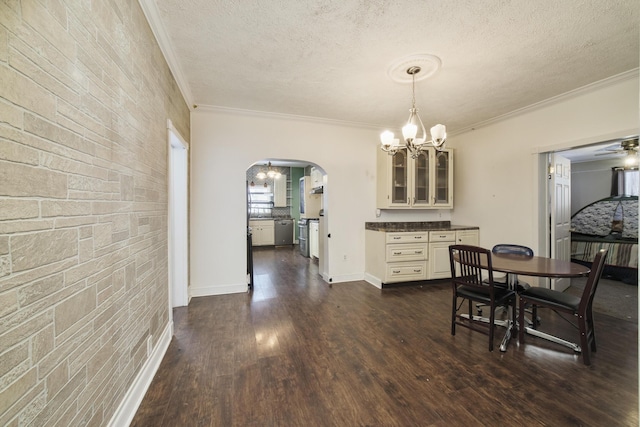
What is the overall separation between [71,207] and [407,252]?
380 cm

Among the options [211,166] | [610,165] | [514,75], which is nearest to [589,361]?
[514,75]

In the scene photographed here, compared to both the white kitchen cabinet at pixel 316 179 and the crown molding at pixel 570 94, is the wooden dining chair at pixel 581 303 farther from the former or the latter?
the white kitchen cabinet at pixel 316 179

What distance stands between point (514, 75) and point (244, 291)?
424 cm

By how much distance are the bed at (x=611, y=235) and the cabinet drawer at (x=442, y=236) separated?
286cm

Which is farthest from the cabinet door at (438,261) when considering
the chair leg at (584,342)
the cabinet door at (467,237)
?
the chair leg at (584,342)

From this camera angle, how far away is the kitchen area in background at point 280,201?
7262 millimetres

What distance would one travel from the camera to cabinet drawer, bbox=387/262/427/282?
3.89 m

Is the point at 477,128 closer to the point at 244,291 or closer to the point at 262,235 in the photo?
the point at 244,291

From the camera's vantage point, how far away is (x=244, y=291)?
148 inches

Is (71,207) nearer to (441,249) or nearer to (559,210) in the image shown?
(441,249)

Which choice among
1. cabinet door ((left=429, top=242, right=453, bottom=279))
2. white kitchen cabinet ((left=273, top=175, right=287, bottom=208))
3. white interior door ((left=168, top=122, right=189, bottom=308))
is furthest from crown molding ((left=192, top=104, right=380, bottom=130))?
white kitchen cabinet ((left=273, top=175, right=287, bottom=208))

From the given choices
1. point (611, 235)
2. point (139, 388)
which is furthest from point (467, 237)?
point (139, 388)

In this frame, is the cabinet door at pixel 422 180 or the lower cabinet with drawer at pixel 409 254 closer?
the lower cabinet with drawer at pixel 409 254

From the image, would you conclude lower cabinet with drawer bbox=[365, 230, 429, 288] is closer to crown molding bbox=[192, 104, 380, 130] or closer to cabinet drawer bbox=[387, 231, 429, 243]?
cabinet drawer bbox=[387, 231, 429, 243]
